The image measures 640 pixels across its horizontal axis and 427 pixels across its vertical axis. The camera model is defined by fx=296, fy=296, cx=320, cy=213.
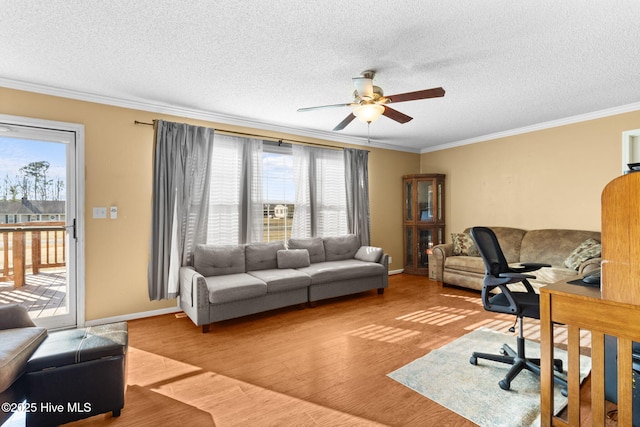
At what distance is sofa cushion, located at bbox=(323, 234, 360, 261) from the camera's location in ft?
15.8

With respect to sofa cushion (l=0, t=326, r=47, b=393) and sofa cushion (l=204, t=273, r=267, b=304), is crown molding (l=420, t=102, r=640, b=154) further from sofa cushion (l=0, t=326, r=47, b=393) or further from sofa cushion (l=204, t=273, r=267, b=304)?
sofa cushion (l=0, t=326, r=47, b=393)

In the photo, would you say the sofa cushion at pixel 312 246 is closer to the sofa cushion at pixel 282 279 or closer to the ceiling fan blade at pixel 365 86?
the sofa cushion at pixel 282 279

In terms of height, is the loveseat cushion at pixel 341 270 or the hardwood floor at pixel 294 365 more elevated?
the loveseat cushion at pixel 341 270

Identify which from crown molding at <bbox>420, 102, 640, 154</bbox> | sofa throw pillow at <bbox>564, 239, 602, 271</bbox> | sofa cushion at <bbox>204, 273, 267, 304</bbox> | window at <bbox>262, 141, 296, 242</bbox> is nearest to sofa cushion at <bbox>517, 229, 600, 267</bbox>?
sofa throw pillow at <bbox>564, 239, 602, 271</bbox>

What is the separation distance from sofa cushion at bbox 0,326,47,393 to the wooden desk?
290 centimetres

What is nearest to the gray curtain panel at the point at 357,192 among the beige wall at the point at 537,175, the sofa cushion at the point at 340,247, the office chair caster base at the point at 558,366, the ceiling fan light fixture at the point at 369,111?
the sofa cushion at the point at 340,247

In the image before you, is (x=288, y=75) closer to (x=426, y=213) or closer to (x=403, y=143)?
(x=403, y=143)

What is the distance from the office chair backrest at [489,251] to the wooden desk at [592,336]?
62 cm

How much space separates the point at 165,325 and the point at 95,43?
2817 mm

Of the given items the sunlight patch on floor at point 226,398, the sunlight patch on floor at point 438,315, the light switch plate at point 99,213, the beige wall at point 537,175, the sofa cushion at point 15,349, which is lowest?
the sunlight patch on floor at point 226,398

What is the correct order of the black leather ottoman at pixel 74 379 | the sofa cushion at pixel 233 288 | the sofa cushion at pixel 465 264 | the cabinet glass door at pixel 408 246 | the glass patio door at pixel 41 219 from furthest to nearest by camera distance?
the cabinet glass door at pixel 408 246 < the sofa cushion at pixel 465 264 < the sofa cushion at pixel 233 288 < the glass patio door at pixel 41 219 < the black leather ottoman at pixel 74 379

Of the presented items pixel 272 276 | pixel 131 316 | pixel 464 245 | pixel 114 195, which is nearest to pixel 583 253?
pixel 464 245

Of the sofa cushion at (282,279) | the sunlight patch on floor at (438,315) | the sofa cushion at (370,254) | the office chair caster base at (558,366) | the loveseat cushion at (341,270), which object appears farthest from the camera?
the sofa cushion at (370,254)

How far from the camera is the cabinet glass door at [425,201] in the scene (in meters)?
5.91
